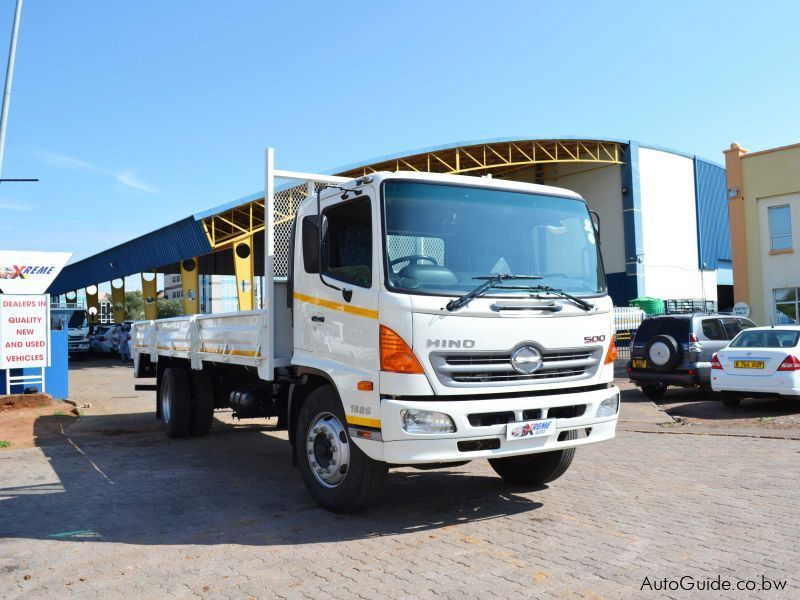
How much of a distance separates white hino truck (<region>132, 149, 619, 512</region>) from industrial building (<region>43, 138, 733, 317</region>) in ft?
71.3

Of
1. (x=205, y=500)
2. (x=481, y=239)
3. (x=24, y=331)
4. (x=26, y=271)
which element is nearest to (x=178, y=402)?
(x=205, y=500)

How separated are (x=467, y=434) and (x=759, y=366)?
873 cm

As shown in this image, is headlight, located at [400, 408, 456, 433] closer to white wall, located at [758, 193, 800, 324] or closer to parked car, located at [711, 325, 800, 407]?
parked car, located at [711, 325, 800, 407]

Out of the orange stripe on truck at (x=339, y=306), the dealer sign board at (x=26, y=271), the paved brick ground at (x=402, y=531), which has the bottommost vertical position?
the paved brick ground at (x=402, y=531)

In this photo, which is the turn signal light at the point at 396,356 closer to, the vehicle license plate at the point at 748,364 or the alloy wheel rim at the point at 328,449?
the alloy wheel rim at the point at 328,449

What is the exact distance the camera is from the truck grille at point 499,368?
523 centimetres

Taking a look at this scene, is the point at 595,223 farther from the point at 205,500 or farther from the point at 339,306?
the point at 205,500

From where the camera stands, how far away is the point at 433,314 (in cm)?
519

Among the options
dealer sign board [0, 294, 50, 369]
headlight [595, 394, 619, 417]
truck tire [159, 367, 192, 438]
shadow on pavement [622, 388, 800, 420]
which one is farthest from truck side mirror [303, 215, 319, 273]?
dealer sign board [0, 294, 50, 369]

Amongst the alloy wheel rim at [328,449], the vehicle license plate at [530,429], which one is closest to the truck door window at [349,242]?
the alloy wheel rim at [328,449]

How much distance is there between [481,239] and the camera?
578cm

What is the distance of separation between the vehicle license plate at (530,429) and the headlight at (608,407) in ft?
1.85

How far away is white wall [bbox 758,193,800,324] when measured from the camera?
2266 cm

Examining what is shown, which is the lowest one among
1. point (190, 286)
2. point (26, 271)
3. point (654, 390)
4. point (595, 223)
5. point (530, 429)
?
point (654, 390)
